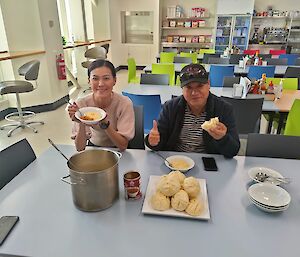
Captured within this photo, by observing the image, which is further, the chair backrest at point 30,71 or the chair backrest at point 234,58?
the chair backrest at point 234,58

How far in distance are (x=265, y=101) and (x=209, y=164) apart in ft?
5.26

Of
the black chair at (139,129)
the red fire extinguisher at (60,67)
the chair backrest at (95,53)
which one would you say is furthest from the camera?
the chair backrest at (95,53)

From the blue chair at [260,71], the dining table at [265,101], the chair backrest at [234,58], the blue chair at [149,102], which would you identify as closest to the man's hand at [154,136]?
the blue chair at [149,102]

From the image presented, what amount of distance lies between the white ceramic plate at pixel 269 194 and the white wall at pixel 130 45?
24.5 ft

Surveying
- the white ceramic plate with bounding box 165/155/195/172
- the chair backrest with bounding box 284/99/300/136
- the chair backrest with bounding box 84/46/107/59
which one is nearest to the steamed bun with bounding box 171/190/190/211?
the white ceramic plate with bounding box 165/155/195/172

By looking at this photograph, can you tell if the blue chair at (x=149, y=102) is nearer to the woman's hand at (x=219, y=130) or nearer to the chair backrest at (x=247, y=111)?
the chair backrest at (x=247, y=111)

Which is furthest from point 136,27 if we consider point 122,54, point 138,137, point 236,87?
point 138,137

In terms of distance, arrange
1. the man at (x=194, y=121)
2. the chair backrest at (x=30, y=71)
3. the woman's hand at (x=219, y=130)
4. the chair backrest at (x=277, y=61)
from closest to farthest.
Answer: the woman's hand at (x=219, y=130) → the man at (x=194, y=121) → the chair backrest at (x=30, y=71) → the chair backrest at (x=277, y=61)

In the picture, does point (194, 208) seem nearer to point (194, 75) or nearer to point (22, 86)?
point (194, 75)

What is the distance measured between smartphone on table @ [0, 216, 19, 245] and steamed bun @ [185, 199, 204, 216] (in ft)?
2.17

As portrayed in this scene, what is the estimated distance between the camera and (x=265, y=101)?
8.61ft

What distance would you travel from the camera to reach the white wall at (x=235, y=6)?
744 cm

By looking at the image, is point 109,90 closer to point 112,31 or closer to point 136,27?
point 112,31

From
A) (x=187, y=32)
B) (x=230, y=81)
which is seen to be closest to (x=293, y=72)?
(x=230, y=81)
